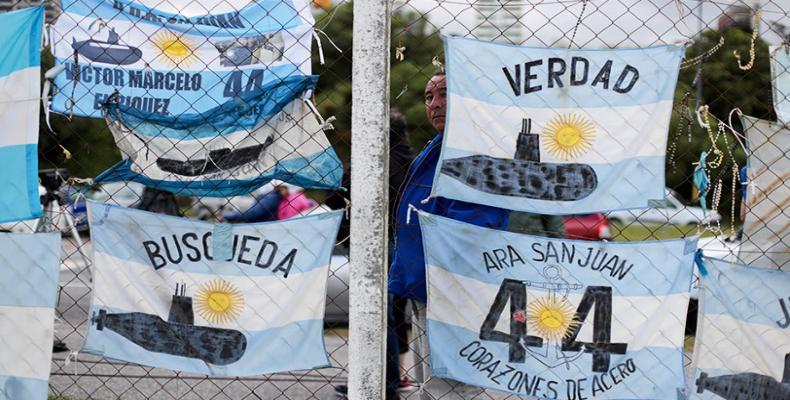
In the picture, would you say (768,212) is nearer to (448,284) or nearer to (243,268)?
(448,284)

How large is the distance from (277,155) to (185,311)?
0.71 meters

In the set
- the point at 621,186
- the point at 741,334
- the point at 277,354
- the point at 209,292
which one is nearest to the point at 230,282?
the point at 209,292

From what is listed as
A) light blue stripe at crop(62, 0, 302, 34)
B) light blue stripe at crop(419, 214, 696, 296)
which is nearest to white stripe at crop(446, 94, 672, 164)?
light blue stripe at crop(419, 214, 696, 296)

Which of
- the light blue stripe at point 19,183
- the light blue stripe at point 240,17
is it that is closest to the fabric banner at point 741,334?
the light blue stripe at point 240,17

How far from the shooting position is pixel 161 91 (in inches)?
160

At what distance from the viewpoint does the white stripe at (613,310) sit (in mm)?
3785

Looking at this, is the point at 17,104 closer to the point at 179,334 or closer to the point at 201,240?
the point at 201,240

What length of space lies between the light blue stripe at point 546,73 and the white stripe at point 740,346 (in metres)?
0.91

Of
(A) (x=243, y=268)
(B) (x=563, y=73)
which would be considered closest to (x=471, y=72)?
(B) (x=563, y=73)

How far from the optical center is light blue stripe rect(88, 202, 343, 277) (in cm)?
385

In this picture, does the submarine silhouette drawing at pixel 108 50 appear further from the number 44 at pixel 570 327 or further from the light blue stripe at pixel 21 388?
the number 44 at pixel 570 327

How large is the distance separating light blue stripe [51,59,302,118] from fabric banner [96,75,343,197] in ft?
0.23

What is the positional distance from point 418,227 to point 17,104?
1.67 m

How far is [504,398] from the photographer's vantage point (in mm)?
4750
